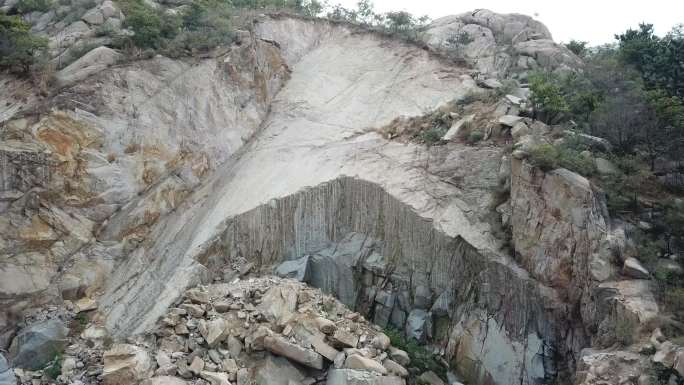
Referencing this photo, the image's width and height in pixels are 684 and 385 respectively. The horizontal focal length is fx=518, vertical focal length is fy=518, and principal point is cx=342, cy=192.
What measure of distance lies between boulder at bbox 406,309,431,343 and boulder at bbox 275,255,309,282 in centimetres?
265

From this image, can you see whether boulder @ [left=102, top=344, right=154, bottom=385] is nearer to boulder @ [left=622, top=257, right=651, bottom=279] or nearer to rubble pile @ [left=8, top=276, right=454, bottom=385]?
rubble pile @ [left=8, top=276, right=454, bottom=385]

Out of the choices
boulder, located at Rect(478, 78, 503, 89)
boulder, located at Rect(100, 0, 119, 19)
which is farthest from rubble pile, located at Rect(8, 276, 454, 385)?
boulder, located at Rect(100, 0, 119, 19)

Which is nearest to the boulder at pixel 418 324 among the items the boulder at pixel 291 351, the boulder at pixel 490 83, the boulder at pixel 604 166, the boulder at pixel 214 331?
the boulder at pixel 291 351

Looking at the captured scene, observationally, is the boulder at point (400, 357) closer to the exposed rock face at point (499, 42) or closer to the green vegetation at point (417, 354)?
the green vegetation at point (417, 354)

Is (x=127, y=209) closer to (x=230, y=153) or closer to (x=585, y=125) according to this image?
(x=230, y=153)

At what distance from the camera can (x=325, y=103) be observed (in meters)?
17.1

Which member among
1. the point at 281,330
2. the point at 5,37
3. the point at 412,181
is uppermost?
the point at 5,37

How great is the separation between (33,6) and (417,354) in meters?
17.1

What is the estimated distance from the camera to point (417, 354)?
11055 millimetres

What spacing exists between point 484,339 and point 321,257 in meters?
4.27

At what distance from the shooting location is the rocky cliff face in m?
10.4

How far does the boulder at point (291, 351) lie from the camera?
998 centimetres

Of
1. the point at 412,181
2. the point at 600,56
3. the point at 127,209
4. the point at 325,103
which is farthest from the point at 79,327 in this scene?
the point at 600,56

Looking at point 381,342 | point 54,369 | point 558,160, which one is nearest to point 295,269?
point 381,342
